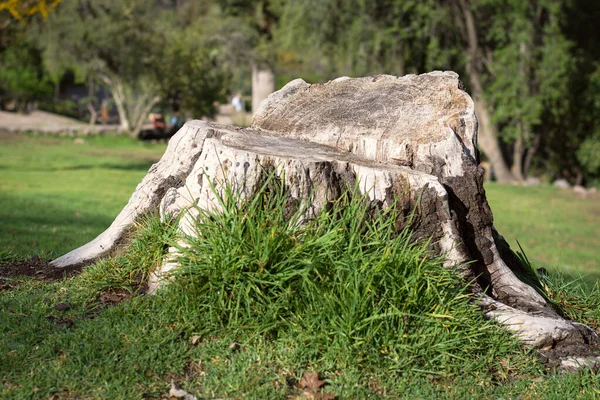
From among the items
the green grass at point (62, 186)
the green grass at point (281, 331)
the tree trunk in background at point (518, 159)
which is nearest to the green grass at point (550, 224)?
the tree trunk in background at point (518, 159)

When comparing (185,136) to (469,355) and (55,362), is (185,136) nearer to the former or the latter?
(55,362)

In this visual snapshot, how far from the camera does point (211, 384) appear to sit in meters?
3.18

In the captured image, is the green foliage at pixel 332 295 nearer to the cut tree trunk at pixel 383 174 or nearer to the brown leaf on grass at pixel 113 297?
Answer: the cut tree trunk at pixel 383 174

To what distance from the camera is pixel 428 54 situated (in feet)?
63.0

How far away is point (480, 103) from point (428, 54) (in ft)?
7.08

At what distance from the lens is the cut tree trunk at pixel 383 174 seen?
3.77 meters

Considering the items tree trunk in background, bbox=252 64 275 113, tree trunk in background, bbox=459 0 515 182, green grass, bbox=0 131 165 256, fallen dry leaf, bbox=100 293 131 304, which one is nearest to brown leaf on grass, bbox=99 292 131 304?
fallen dry leaf, bbox=100 293 131 304

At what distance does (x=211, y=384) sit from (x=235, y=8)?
94.4 feet

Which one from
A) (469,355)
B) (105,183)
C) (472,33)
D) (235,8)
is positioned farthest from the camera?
(235,8)

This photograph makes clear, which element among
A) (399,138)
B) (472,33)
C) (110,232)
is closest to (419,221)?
(399,138)

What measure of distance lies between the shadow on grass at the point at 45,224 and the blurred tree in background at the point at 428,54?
11.3 feet

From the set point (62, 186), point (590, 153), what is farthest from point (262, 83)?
point (62, 186)

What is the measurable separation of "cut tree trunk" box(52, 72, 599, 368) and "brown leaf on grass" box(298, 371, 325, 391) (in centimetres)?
89

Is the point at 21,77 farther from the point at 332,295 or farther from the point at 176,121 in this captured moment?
the point at 332,295
